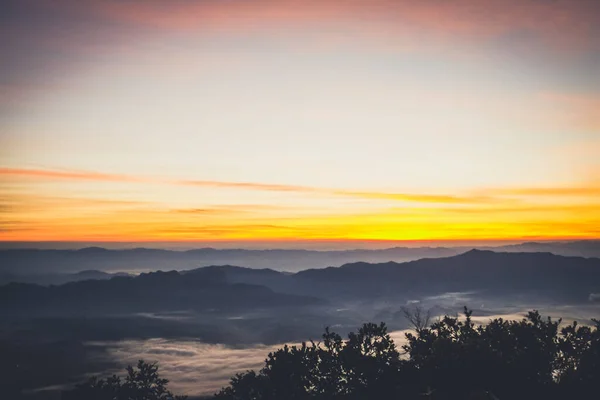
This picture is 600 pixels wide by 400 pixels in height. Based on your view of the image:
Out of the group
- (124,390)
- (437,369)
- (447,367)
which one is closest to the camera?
(447,367)

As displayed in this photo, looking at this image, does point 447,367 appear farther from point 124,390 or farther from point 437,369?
point 124,390

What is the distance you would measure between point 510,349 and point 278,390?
1429cm

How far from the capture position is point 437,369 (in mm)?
26031

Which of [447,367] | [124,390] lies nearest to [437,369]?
[447,367]

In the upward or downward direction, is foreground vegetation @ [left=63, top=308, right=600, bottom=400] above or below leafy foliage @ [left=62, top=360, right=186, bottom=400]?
above

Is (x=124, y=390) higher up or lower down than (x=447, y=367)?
lower down

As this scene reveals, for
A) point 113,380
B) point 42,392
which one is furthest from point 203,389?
point 113,380

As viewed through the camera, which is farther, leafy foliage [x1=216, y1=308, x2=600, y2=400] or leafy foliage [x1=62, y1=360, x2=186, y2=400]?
leafy foliage [x1=62, y1=360, x2=186, y2=400]

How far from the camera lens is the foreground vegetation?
25703 mm

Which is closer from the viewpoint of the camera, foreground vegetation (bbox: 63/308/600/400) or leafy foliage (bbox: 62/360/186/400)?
foreground vegetation (bbox: 63/308/600/400)

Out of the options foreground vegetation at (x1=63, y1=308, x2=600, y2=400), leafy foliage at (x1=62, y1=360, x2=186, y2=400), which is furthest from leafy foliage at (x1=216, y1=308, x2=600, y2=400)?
leafy foliage at (x1=62, y1=360, x2=186, y2=400)

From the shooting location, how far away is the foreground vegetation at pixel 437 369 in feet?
84.3

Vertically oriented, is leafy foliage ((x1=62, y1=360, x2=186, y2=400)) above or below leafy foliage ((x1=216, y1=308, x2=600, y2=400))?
below

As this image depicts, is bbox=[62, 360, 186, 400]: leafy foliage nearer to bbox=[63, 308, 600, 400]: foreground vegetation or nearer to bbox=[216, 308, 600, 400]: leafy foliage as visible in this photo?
bbox=[63, 308, 600, 400]: foreground vegetation
